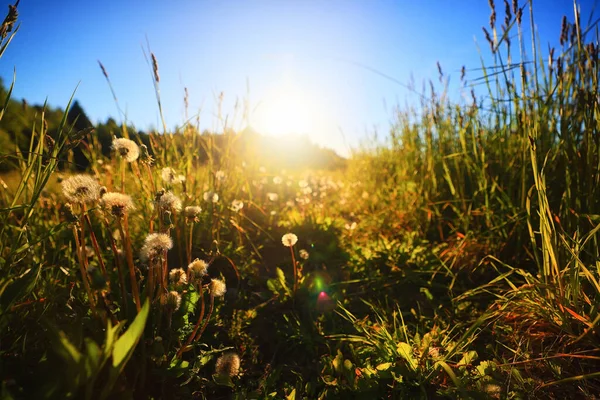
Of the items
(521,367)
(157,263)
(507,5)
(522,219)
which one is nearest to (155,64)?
(157,263)

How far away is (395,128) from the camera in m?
3.66

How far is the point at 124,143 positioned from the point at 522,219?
196 cm

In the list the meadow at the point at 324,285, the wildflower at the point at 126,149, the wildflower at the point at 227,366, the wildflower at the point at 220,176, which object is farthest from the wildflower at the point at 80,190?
the wildflower at the point at 220,176

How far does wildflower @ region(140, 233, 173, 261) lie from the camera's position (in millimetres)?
840

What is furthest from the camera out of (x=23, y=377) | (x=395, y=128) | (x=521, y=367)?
(x=395, y=128)

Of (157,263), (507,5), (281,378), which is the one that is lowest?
(281,378)

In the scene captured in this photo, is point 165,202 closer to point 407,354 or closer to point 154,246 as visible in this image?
point 154,246

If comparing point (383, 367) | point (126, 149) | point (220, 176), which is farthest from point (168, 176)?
point (383, 367)

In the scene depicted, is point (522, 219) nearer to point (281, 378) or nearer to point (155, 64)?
point (281, 378)

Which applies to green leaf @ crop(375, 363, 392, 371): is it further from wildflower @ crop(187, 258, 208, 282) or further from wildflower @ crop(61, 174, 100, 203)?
wildflower @ crop(61, 174, 100, 203)

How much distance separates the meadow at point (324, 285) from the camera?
857 millimetres

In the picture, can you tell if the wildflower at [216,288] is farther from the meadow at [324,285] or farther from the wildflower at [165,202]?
the wildflower at [165,202]

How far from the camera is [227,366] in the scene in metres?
1.04

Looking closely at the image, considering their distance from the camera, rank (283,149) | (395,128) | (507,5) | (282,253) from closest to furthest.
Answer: (507,5) < (282,253) < (395,128) < (283,149)
